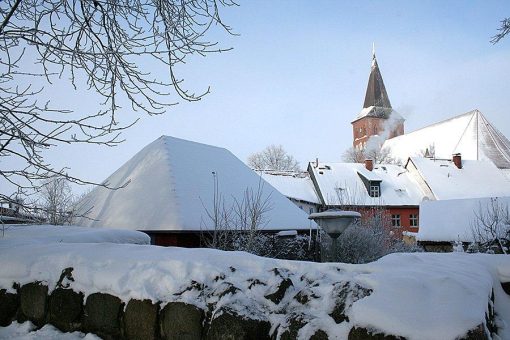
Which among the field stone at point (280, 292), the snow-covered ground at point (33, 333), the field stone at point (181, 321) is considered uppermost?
the field stone at point (280, 292)

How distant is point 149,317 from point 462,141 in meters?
47.8

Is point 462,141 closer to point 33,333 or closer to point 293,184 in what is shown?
point 293,184

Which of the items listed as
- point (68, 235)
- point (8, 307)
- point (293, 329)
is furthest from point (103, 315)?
point (68, 235)

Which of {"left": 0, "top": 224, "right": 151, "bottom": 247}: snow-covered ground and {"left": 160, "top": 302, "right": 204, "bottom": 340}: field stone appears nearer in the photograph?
{"left": 160, "top": 302, "right": 204, "bottom": 340}: field stone

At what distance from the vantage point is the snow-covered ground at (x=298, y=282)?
176 cm

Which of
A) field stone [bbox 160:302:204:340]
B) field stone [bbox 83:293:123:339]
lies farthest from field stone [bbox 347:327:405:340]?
field stone [bbox 83:293:123:339]

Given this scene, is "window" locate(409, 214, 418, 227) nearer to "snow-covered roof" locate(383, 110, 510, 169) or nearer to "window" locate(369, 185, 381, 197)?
"window" locate(369, 185, 381, 197)

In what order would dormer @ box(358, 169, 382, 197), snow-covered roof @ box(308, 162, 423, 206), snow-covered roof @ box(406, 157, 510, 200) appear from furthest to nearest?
dormer @ box(358, 169, 382, 197) → snow-covered roof @ box(308, 162, 423, 206) → snow-covered roof @ box(406, 157, 510, 200)

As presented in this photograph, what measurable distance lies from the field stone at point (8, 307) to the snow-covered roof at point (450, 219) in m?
18.1

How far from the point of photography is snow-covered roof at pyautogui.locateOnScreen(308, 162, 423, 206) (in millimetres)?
31578

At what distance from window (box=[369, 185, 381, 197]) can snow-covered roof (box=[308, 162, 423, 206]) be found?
275 millimetres

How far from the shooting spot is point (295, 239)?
39.9 ft

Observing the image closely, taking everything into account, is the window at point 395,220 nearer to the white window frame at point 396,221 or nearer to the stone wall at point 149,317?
the white window frame at point 396,221

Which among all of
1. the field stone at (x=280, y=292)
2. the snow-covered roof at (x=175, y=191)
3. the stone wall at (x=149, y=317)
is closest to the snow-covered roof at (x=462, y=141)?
the snow-covered roof at (x=175, y=191)
